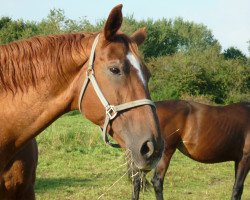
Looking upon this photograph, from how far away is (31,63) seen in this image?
107 inches

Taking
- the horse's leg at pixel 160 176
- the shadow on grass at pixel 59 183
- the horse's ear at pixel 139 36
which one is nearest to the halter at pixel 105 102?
the horse's ear at pixel 139 36

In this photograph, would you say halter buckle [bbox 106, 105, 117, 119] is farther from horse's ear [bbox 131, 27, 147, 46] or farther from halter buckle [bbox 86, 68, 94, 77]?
horse's ear [bbox 131, 27, 147, 46]

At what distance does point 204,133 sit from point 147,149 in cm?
595

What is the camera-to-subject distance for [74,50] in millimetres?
2711

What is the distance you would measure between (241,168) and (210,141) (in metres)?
0.75

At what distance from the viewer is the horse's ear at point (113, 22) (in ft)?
8.12

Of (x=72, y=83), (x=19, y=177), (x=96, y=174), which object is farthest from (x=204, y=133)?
(x=72, y=83)

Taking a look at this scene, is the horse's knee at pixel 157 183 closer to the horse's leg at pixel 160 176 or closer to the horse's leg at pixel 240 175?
the horse's leg at pixel 160 176

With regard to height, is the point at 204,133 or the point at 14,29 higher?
the point at 204,133

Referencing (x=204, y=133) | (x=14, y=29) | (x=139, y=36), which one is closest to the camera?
(x=139, y=36)

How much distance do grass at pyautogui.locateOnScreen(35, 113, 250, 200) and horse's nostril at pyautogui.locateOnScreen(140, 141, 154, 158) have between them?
12.6 ft

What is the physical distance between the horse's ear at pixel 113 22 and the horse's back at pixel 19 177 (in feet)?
4.45

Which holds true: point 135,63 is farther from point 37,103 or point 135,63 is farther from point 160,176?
point 160,176

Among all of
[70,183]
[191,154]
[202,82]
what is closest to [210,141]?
[191,154]
